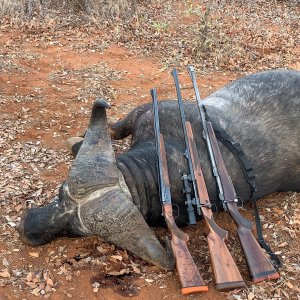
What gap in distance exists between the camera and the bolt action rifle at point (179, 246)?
3.78 metres

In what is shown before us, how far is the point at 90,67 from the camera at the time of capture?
27.2ft

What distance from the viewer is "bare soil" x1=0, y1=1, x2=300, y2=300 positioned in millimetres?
4145

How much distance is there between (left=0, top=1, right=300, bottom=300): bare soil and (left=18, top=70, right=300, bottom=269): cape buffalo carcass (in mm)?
231

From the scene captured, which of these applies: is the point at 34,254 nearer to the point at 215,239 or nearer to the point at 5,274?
the point at 5,274

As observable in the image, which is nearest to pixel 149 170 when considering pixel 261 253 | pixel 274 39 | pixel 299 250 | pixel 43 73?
pixel 261 253

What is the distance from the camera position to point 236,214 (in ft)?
14.4

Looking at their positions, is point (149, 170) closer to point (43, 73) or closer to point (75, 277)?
point (75, 277)

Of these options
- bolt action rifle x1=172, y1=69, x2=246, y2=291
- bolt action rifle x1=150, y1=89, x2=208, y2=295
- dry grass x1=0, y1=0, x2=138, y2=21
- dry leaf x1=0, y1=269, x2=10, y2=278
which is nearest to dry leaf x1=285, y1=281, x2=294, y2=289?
bolt action rifle x1=172, y1=69, x2=246, y2=291

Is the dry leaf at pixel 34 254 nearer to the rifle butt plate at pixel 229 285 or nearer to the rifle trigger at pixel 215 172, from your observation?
the rifle butt plate at pixel 229 285

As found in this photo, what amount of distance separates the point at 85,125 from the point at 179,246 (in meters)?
3.02

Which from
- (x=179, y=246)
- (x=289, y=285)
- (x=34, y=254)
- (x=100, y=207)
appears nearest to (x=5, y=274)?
(x=34, y=254)

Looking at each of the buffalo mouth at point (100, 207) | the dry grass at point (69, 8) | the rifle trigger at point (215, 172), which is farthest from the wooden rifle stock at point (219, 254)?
the dry grass at point (69, 8)

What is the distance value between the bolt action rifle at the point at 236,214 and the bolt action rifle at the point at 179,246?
1.49ft

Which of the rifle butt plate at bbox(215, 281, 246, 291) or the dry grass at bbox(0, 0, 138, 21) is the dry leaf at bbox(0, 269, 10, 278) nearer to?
the rifle butt plate at bbox(215, 281, 246, 291)
